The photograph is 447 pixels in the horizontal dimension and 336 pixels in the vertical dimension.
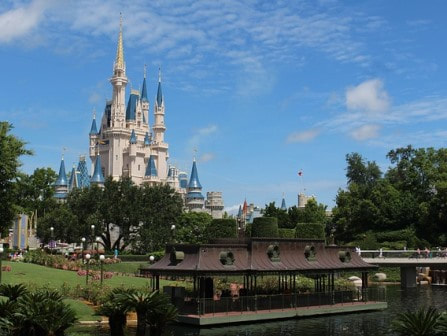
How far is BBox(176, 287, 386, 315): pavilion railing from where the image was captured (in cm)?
2995

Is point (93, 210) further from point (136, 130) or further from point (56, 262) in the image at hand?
point (136, 130)

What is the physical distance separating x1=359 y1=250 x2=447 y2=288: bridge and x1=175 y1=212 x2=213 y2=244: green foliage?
75.6 ft

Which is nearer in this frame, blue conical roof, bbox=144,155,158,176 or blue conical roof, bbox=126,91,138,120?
blue conical roof, bbox=144,155,158,176

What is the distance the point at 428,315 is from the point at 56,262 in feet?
120

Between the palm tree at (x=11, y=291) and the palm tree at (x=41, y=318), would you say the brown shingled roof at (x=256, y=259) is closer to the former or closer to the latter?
the palm tree at (x=11, y=291)

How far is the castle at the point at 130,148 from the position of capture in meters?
128

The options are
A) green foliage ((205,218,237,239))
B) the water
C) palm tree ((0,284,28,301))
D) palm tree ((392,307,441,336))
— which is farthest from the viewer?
green foliage ((205,218,237,239))

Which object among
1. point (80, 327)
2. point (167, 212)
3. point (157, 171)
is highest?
point (157, 171)

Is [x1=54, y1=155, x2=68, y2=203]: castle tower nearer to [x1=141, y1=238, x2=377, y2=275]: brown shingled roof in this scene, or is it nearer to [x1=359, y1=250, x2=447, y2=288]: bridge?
[x1=359, y1=250, x2=447, y2=288]: bridge

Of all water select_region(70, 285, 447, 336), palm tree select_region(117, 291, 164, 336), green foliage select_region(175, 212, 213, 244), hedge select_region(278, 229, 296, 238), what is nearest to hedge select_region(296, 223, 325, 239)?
hedge select_region(278, 229, 296, 238)

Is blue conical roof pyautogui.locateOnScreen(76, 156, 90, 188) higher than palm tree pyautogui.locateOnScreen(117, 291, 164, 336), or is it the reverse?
blue conical roof pyautogui.locateOnScreen(76, 156, 90, 188)

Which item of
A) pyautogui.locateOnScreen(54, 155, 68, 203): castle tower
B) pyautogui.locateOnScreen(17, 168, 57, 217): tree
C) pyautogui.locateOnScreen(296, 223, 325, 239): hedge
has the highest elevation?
pyautogui.locateOnScreen(54, 155, 68, 203): castle tower

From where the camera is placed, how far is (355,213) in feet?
265

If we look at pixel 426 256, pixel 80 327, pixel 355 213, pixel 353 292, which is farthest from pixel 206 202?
pixel 80 327
